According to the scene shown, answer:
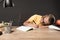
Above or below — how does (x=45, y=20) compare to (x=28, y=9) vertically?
below

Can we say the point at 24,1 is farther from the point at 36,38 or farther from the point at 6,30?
the point at 36,38

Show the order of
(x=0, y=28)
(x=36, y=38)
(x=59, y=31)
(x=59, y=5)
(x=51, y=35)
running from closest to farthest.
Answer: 1. (x=36, y=38)
2. (x=51, y=35)
3. (x=59, y=31)
4. (x=0, y=28)
5. (x=59, y=5)

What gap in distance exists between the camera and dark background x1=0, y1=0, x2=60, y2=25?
12.2 ft

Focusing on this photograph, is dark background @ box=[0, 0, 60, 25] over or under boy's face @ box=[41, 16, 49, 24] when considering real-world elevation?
over

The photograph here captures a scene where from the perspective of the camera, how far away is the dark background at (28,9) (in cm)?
373

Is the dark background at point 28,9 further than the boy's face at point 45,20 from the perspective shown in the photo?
Yes

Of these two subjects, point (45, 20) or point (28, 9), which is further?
A: point (28, 9)

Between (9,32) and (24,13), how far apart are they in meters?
1.58

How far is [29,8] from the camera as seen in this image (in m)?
3.74

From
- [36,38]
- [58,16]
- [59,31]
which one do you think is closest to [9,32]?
[36,38]

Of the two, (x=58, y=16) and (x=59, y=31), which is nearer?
(x=59, y=31)

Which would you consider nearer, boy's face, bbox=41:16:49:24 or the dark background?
boy's face, bbox=41:16:49:24

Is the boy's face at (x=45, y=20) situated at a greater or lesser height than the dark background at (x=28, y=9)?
lesser

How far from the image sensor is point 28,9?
374cm
